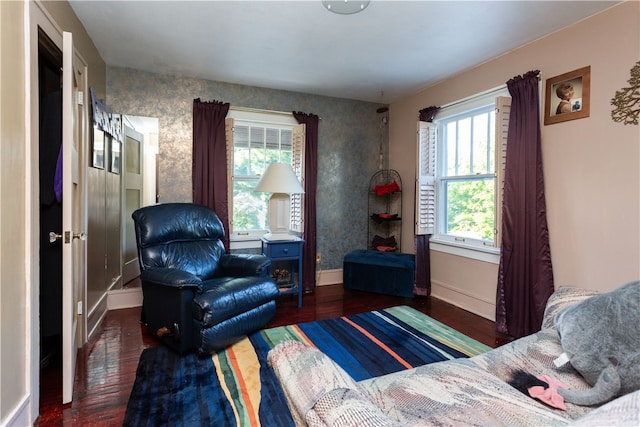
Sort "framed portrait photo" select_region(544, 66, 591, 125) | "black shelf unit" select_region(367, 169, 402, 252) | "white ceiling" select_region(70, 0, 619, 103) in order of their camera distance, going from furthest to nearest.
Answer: "black shelf unit" select_region(367, 169, 402, 252) < "framed portrait photo" select_region(544, 66, 591, 125) < "white ceiling" select_region(70, 0, 619, 103)

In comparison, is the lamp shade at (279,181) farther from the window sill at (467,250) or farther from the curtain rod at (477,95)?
the curtain rod at (477,95)

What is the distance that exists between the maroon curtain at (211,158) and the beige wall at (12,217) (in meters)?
Result: 1.98

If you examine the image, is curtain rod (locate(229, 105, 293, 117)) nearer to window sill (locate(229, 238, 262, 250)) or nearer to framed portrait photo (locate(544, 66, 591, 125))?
window sill (locate(229, 238, 262, 250))

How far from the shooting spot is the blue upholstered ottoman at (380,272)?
3742 millimetres

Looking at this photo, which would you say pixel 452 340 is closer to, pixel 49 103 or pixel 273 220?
pixel 273 220

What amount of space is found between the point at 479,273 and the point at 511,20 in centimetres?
221

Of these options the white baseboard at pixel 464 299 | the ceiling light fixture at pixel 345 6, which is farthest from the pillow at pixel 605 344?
the ceiling light fixture at pixel 345 6

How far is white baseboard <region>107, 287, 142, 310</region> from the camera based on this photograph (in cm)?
328

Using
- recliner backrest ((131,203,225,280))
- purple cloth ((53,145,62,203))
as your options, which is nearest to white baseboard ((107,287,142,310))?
recliner backrest ((131,203,225,280))

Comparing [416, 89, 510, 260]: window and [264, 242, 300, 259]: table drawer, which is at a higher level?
[416, 89, 510, 260]: window

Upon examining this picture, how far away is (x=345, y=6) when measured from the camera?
213cm

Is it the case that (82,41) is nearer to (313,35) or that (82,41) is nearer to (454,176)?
(313,35)

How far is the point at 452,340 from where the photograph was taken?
8.70ft

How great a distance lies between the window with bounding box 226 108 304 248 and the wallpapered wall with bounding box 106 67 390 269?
7.2 inches
